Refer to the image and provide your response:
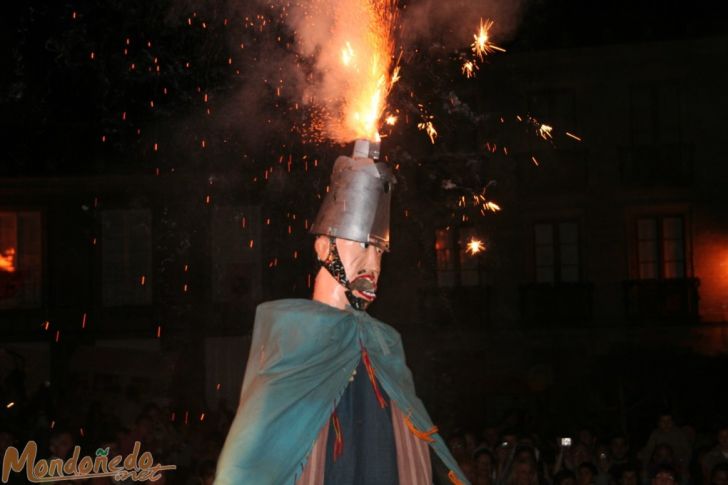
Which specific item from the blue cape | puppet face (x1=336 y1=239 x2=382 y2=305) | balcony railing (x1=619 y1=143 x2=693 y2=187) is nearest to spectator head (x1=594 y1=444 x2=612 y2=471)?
the blue cape

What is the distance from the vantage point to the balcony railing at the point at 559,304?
73.2 ft

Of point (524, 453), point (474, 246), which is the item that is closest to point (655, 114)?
point (474, 246)

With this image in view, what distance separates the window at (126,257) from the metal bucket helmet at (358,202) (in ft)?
61.9

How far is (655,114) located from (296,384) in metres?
19.1

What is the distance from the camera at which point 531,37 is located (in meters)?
21.5

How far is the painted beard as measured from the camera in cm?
495

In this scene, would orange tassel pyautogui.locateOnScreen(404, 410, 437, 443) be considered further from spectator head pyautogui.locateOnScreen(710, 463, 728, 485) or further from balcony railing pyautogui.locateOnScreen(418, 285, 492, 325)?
balcony railing pyautogui.locateOnScreen(418, 285, 492, 325)

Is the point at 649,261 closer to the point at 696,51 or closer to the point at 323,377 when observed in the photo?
the point at 696,51

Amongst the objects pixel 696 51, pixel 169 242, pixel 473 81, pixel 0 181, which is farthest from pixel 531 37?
pixel 0 181

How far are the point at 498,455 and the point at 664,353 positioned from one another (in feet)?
35.9

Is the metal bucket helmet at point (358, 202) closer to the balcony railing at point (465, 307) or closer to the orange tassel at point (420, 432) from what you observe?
the orange tassel at point (420, 432)

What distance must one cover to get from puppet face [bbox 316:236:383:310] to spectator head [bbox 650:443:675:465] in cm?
679

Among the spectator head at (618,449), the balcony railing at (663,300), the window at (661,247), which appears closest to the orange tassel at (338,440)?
the spectator head at (618,449)

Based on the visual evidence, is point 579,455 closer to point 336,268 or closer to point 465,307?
point 336,268
